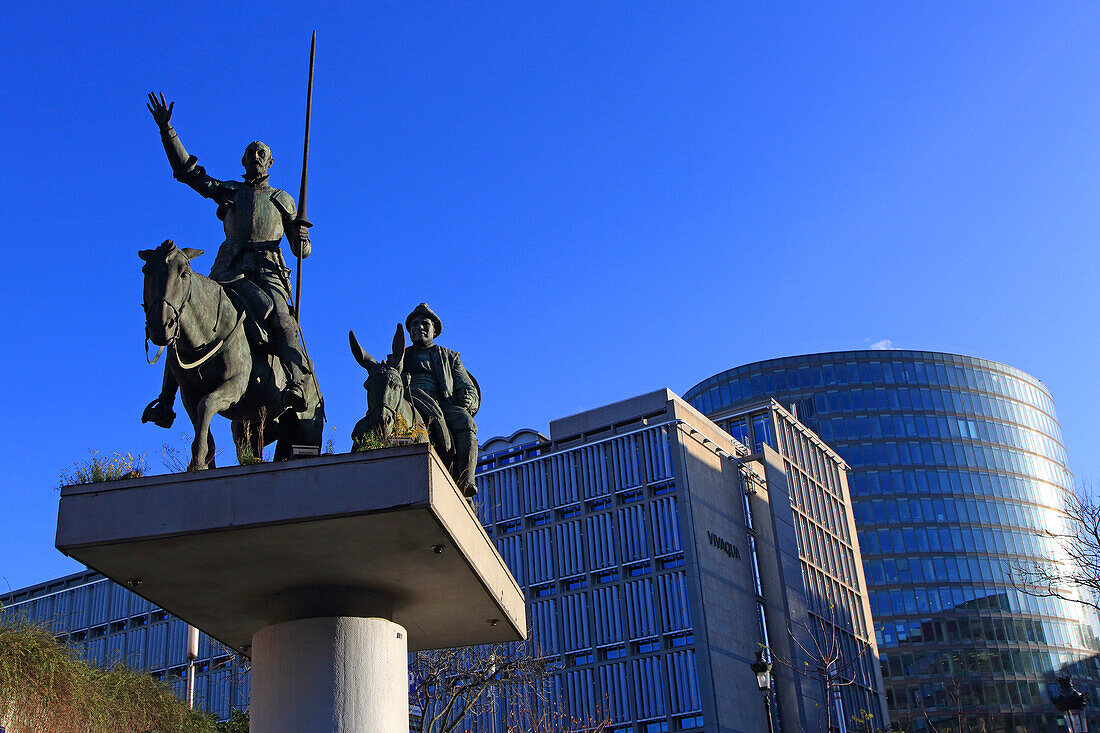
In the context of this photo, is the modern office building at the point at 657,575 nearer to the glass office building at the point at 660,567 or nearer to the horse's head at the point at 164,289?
the glass office building at the point at 660,567

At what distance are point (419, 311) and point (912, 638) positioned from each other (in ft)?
336

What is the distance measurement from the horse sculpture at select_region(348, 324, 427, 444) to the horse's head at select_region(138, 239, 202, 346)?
1.92 m

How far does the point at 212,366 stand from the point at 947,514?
108m

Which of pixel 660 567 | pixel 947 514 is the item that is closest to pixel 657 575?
pixel 660 567

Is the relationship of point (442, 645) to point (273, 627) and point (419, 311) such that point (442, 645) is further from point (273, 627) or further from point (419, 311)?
point (419, 311)

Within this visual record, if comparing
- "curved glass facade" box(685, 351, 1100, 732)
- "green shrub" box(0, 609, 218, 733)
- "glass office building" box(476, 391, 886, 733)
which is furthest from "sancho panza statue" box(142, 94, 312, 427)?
"curved glass facade" box(685, 351, 1100, 732)

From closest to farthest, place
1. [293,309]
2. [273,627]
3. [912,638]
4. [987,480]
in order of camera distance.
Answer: [273,627]
[293,309]
[912,638]
[987,480]

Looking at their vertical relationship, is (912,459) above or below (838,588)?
above

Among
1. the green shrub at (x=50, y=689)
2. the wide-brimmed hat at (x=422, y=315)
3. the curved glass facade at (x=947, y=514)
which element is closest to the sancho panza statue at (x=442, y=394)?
the wide-brimmed hat at (x=422, y=315)

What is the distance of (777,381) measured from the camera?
375 feet

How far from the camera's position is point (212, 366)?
1014 centimetres

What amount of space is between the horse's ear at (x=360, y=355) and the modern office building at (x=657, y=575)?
2202 inches

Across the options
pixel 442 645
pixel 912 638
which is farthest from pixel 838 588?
pixel 442 645

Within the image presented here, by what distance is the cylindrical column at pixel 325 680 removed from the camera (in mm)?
Answer: 9281
